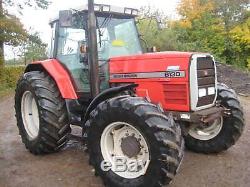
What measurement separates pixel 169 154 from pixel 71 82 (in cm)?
237

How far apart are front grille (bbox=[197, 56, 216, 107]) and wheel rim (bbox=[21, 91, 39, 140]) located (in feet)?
9.61

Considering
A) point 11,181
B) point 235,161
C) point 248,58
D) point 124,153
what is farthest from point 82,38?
point 248,58

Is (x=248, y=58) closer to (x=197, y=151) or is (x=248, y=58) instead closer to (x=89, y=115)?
(x=197, y=151)

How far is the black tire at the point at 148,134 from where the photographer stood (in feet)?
13.5

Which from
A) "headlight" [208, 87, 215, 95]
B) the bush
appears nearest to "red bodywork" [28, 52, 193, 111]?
"headlight" [208, 87, 215, 95]

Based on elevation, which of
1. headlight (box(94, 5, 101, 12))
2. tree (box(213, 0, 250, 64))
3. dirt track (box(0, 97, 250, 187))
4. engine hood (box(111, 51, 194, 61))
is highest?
tree (box(213, 0, 250, 64))

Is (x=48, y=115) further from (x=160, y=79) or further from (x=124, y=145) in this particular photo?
(x=160, y=79)

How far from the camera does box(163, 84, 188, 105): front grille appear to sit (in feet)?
15.9

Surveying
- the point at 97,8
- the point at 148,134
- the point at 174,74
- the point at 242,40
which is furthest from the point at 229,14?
the point at 148,134

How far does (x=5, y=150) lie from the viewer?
633 cm

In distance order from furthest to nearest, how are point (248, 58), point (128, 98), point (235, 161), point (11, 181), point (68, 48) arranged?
point (248, 58)
point (68, 48)
point (235, 161)
point (11, 181)
point (128, 98)

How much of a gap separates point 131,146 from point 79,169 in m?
1.07

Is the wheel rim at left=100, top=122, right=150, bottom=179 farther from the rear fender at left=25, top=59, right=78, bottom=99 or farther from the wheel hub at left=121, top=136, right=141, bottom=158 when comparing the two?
the rear fender at left=25, top=59, right=78, bottom=99

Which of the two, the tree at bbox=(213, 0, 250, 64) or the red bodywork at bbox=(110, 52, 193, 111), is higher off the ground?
the tree at bbox=(213, 0, 250, 64)
